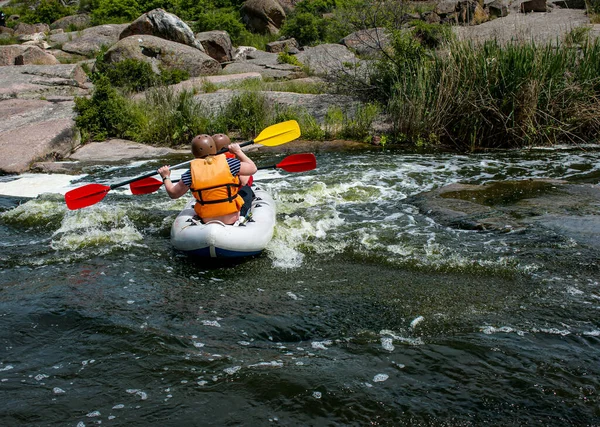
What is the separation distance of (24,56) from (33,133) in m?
9.36

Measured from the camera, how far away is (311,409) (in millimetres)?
2980

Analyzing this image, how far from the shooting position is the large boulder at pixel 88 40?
2184 centimetres

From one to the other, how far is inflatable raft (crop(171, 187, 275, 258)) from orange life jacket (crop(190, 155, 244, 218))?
0.50ft

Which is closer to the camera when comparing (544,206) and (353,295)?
(353,295)

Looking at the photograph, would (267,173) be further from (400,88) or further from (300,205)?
Answer: (400,88)

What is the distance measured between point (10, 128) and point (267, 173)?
17.3ft

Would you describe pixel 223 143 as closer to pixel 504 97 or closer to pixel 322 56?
pixel 504 97

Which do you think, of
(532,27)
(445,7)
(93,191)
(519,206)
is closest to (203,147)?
(93,191)

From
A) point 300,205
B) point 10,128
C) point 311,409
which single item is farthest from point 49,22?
point 311,409

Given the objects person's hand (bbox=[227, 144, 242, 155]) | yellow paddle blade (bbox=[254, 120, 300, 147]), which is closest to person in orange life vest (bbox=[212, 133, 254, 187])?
person's hand (bbox=[227, 144, 242, 155])

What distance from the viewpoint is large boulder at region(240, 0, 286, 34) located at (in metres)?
27.6

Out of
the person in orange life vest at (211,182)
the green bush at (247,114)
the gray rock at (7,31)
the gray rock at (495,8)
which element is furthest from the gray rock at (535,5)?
the gray rock at (7,31)

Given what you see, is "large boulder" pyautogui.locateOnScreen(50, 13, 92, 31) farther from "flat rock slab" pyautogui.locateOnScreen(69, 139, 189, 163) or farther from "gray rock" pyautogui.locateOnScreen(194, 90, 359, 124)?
"flat rock slab" pyautogui.locateOnScreen(69, 139, 189, 163)

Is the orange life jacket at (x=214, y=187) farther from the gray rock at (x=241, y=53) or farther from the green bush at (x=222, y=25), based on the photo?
the green bush at (x=222, y=25)
